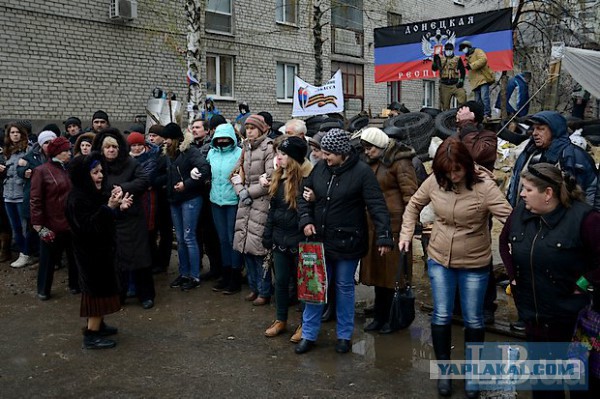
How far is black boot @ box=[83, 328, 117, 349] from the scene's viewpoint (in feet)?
15.5

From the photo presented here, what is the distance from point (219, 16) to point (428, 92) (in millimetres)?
13073

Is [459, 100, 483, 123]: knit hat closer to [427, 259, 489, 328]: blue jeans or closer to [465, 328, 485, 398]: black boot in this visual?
[427, 259, 489, 328]: blue jeans

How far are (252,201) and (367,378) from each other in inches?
93.2

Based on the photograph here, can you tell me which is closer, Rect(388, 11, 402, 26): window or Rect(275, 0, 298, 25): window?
Rect(275, 0, 298, 25): window

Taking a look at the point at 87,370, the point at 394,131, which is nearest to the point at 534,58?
the point at 394,131

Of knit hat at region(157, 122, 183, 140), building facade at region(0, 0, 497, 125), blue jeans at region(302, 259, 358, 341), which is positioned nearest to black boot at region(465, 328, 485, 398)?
blue jeans at region(302, 259, 358, 341)

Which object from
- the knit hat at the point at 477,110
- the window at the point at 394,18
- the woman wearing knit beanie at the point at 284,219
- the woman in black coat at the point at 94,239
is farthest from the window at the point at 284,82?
the woman in black coat at the point at 94,239

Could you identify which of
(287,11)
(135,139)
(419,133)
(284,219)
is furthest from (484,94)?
(287,11)

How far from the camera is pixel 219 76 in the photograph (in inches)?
714

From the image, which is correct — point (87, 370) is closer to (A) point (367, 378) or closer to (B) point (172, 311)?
(B) point (172, 311)

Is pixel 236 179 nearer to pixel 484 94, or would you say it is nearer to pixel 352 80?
pixel 484 94

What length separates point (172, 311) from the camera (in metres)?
5.73

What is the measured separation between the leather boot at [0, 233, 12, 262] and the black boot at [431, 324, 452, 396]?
6.81 m

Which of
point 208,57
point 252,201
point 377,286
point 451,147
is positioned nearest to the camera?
point 451,147
